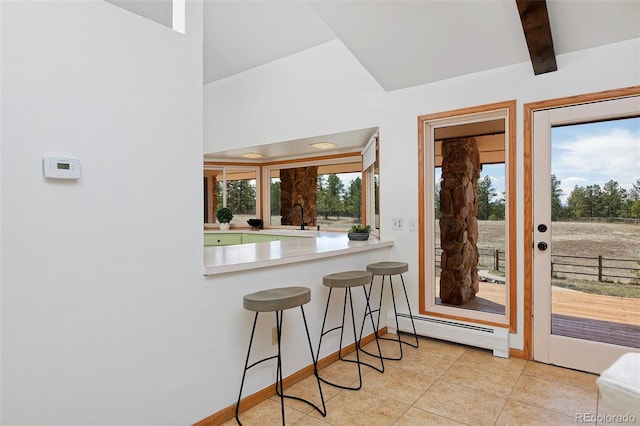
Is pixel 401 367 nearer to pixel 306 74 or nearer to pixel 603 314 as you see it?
pixel 603 314

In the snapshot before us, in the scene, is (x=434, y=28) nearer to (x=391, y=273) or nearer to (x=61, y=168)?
(x=391, y=273)

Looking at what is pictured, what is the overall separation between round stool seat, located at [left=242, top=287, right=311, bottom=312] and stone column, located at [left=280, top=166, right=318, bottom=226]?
3420 mm

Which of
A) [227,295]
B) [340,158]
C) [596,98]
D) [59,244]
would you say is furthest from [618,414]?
[340,158]

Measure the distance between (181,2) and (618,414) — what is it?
2441 mm

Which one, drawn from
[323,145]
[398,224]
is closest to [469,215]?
[398,224]

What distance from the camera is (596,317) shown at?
274cm

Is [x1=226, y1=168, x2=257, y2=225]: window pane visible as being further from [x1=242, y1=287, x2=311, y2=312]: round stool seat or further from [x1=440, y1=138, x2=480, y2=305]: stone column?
[x1=242, y1=287, x2=311, y2=312]: round stool seat

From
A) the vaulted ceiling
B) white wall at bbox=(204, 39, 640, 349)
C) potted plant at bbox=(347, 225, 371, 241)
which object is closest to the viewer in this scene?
the vaulted ceiling

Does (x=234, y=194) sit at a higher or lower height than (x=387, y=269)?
higher

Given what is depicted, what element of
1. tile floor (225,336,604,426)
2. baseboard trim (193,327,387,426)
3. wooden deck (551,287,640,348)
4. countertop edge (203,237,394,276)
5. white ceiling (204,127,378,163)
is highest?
white ceiling (204,127,378,163)

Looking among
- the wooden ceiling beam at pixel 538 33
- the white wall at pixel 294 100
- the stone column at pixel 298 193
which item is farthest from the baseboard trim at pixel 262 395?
the stone column at pixel 298 193

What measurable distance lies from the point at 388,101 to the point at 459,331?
2203mm

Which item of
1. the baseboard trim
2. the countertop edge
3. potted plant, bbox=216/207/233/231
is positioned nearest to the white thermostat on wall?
the countertop edge

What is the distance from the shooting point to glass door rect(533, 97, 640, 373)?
104 inches
